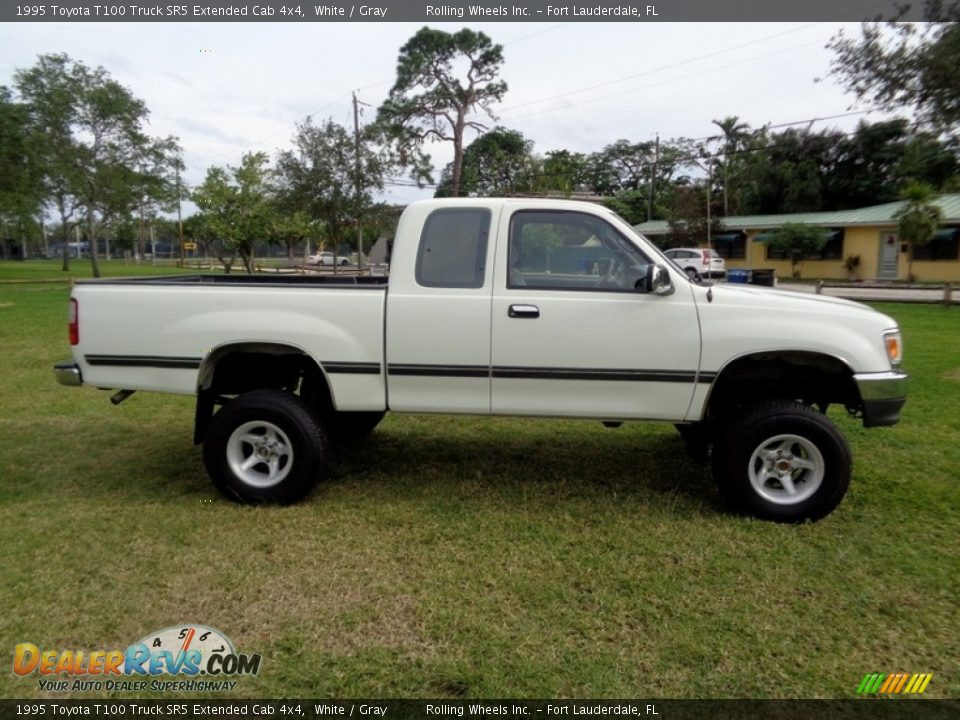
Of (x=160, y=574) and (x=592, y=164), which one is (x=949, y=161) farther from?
(x=592, y=164)

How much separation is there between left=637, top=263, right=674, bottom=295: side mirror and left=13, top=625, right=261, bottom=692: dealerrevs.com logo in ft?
9.15

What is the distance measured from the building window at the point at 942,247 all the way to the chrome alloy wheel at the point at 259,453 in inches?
1274

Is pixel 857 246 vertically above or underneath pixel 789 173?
underneath

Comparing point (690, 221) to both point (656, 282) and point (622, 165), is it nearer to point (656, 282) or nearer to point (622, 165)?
point (622, 165)

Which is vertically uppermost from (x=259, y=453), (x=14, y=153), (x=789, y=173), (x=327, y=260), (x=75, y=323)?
(x=789, y=173)

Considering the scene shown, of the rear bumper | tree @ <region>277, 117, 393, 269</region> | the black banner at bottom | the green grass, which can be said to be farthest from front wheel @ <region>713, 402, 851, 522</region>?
tree @ <region>277, 117, 393, 269</region>

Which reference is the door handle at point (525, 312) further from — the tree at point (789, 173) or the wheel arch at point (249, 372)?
the tree at point (789, 173)

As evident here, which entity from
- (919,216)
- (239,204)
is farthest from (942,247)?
(239,204)

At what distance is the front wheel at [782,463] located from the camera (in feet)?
13.6

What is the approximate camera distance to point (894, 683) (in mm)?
2791

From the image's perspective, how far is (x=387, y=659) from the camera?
292 centimetres

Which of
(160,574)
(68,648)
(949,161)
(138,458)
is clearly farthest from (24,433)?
(949,161)

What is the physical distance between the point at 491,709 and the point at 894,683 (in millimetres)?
1615

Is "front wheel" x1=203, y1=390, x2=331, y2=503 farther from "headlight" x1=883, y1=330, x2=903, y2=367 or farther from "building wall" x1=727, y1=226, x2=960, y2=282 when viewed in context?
"building wall" x1=727, y1=226, x2=960, y2=282
